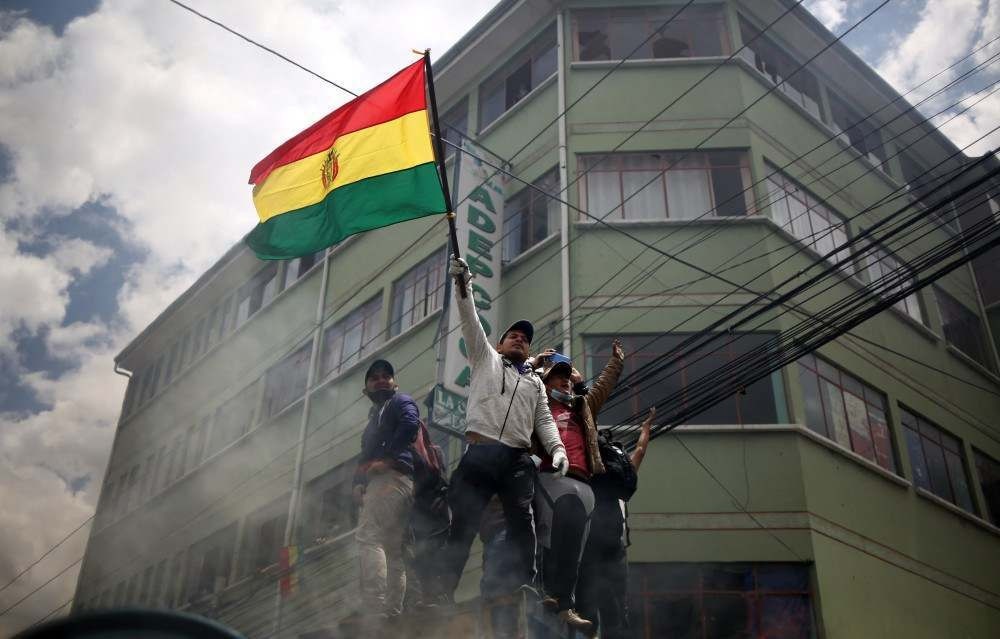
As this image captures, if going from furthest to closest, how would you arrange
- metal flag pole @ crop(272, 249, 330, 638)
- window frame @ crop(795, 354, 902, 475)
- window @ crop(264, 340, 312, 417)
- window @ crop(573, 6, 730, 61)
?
1. window @ crop(264, 340, 312, 417)
2. metal flag pole @ crop(272, 249, 330, 638)
3. window @ crop(573, 6, 730, 61)
4. window frame @ crop(795, 354, 902, 475)

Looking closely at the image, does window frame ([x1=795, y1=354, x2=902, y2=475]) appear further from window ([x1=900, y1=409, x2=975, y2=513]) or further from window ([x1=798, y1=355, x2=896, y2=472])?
window ([x1=900, y1=409, x2=975, y2=513])

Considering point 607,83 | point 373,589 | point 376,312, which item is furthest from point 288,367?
point 373,589

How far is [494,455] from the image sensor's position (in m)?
5.29

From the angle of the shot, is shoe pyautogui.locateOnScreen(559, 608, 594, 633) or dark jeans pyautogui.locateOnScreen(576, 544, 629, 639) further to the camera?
dark jeans pyautogui.locateOnScreen(576, 544, 629, 639)

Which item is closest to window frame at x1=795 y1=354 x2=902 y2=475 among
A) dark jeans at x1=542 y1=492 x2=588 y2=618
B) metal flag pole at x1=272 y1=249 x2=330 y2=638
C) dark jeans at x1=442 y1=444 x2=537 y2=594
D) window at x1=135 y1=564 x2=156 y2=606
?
dark jeans at x1=542 y1=492 x2=588 y2=618

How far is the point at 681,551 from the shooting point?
410 inches

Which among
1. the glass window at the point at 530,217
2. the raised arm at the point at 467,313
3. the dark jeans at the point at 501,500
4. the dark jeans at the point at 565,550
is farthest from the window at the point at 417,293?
the dark jeans at the point at 565,550

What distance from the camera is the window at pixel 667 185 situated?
13.1 m

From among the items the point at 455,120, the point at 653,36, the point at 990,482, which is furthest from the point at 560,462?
the point at 455,120

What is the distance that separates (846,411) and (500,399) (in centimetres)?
828

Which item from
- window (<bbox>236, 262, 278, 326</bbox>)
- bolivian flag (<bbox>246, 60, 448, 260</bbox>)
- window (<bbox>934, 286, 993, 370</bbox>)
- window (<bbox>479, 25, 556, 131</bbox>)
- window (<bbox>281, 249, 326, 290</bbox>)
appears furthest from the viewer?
window (<bbox>236, 262, 278, 326</bbox>)

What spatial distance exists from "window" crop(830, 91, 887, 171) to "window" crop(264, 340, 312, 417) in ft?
35.3

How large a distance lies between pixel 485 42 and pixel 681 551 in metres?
9.67

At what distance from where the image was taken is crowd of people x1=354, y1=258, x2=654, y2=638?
17.2ft
